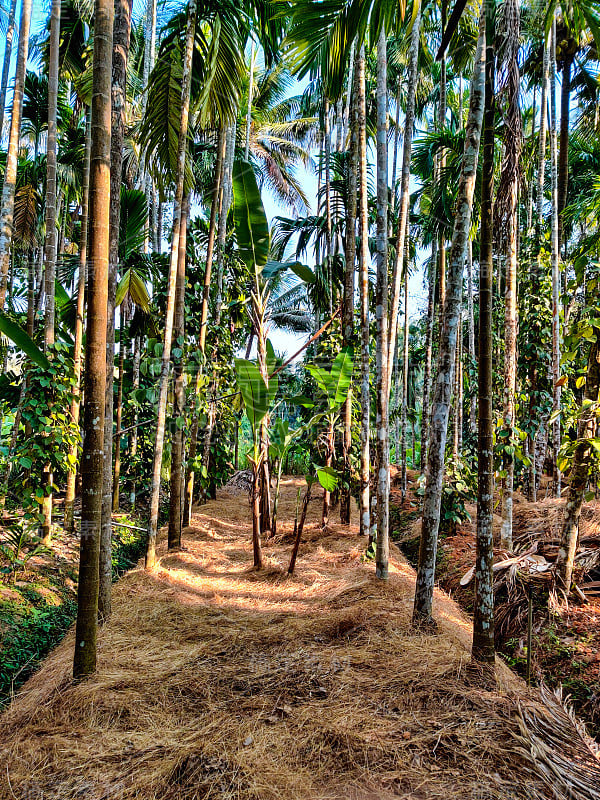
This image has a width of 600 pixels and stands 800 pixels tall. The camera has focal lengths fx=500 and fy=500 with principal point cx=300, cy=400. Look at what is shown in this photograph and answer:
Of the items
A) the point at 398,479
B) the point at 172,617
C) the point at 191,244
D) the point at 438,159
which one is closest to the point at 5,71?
the point at 191,244

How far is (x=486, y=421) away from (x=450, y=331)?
741 millimetres

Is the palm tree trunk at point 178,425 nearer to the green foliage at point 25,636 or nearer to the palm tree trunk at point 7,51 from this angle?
the green foliage at point 25,636

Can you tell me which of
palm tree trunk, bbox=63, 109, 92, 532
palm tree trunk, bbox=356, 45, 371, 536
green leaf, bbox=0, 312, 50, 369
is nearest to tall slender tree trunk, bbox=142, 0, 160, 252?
palm tree trunk, bbox=63, 109, 92, 532

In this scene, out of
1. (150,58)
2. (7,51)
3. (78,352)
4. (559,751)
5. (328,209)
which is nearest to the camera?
(559,751)

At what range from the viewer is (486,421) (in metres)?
3.33

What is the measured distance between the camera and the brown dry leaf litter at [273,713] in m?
2.36

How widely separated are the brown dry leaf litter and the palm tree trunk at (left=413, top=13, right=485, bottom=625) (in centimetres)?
61

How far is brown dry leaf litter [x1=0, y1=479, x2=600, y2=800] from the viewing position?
2361 millimetres

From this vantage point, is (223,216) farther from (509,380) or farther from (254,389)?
(509,380)

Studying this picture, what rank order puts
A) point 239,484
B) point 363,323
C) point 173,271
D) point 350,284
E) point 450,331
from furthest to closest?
point 239,484, point 350,284, point 363,323, point 173,271, point 450,331

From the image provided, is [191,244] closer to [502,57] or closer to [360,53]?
[360,53]

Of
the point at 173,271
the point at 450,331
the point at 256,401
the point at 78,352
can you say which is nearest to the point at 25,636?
the point at 256,401

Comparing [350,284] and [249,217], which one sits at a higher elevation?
[249,217]

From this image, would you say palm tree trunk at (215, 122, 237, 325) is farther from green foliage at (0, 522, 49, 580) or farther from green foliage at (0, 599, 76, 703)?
green foliage at (0, 599, 76, 703)
